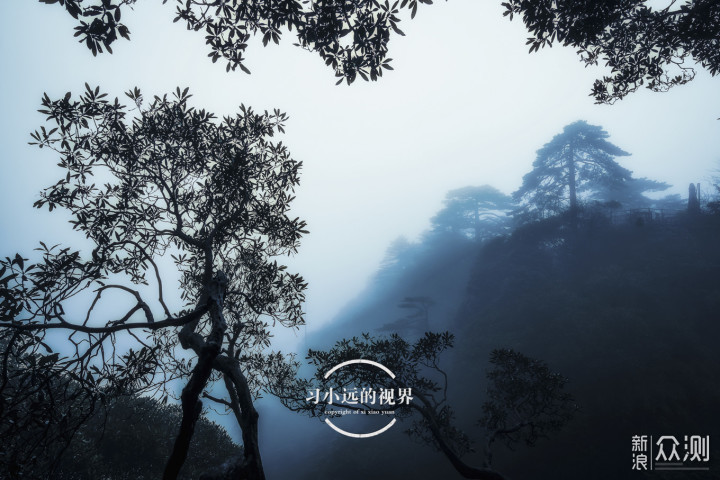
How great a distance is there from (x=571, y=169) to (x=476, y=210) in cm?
2071

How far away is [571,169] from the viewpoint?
4769 centimetres

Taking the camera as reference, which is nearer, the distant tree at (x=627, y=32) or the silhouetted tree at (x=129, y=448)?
the distant tree at (x=627, y=32)

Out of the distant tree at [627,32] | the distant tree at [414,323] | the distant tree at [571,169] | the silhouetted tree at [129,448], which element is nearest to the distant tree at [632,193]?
the distant tree at [571,169]

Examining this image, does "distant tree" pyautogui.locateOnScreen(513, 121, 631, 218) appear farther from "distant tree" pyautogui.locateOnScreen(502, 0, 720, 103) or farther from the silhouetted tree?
the silhouetted tree

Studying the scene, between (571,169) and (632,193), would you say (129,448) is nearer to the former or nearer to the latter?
(571,169)

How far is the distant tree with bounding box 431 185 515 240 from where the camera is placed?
213ft

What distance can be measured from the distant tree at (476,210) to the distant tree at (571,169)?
1376 centimetres

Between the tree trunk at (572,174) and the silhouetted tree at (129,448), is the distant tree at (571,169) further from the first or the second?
the silhouetted tree at (129,448)

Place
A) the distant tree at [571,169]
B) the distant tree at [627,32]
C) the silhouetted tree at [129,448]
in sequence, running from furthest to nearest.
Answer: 1. the distant tree at [571,169]
2. the silhouetted tree at [129,448]
3. the distant tree at [627,32]

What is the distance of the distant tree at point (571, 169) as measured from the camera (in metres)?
45.5

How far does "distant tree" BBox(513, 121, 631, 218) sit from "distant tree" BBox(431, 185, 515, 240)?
1376cm

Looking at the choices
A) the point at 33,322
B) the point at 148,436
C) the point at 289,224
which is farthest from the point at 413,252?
the point at 33,322

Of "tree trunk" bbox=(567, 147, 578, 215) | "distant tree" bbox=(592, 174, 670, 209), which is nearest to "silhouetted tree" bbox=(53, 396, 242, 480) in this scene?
"tree trunk" bbox=(567, 147, 578, 215)

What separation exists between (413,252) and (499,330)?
49323 mm
